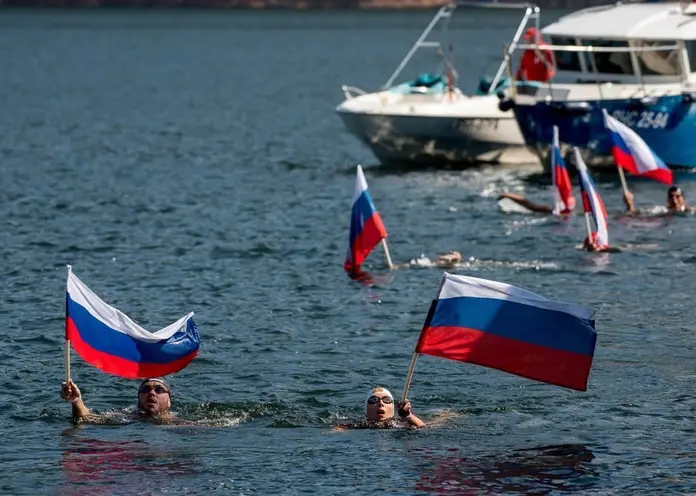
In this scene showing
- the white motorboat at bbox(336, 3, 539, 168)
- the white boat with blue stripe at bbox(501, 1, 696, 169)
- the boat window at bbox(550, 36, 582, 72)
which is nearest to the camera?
the white boat with blue stripe at bbox(501, 1, 696, 169)

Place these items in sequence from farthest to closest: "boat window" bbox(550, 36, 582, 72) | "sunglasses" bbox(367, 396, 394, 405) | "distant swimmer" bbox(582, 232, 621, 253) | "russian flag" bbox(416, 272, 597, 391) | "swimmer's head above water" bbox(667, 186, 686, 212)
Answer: "boat window" bbox(550, 36, 582, 72) < "swimmer's head above water" bbox(667, 186, 686, 212) < "distant swimmer" bbox(582, 232, 621, 253) < "sunglasses" bbox(367, 396, 394, 405) < "russian flag" bbox(416, 272, 597, 391)

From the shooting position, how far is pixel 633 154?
3469 centimetres

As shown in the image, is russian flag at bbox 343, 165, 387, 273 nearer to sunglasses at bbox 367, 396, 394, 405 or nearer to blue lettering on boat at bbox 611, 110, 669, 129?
sunglasses at bbox 367, 396, 394, 405

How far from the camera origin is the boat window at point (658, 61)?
138ft

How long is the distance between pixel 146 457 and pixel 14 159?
108 ft

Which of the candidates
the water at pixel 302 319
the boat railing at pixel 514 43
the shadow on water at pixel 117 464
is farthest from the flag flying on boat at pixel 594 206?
the shadow on water at pixel 117 464

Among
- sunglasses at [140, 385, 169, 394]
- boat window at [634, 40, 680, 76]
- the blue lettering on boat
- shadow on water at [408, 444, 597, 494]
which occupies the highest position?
boat window at [634, 40, 680, 76]

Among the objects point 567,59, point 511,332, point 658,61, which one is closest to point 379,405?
point 511,332

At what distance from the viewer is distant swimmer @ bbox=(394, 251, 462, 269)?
98.5 ft

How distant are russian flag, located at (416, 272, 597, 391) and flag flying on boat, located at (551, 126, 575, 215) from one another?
46.2 ft

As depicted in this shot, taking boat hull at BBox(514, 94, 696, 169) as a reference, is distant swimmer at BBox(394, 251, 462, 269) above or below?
below

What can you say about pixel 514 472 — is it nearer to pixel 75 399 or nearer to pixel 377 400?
pixel 377 400

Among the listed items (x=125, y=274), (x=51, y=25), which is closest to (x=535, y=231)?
(x=125, y=274)

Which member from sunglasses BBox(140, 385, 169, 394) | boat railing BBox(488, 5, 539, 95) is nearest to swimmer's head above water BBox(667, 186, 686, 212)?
boat railing BBox(488, 5, 539, 95)
